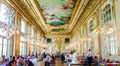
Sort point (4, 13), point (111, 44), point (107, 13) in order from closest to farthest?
point (111, 44) → point (107, 13) → point (4, 13)

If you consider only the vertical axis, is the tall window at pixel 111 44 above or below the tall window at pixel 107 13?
below

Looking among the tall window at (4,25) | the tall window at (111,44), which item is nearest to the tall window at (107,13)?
the tall window at (111,44)

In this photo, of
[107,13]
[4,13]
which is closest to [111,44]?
[107,13]

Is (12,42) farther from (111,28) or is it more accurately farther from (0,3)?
(111,28)

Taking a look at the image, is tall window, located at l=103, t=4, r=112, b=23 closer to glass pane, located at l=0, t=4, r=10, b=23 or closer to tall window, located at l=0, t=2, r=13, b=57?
tall window, located at l=0, t=2, r=13, b=57

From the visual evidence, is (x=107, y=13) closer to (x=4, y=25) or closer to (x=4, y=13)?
(x=4, y=25)

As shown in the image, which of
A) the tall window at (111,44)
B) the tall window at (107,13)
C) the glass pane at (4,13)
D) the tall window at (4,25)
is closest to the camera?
the tall window at (111,44)

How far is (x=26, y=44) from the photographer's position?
62.8ft

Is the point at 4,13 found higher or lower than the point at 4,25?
higher

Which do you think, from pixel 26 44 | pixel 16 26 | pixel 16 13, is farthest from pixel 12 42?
pixel 26 44

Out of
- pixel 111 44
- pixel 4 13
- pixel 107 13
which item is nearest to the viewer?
pixel 111 44

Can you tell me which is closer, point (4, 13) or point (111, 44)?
point (111, 44)

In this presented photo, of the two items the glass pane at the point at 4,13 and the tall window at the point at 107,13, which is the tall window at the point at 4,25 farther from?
the tall window at the point at 107,13

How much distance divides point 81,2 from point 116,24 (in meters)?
6.84
